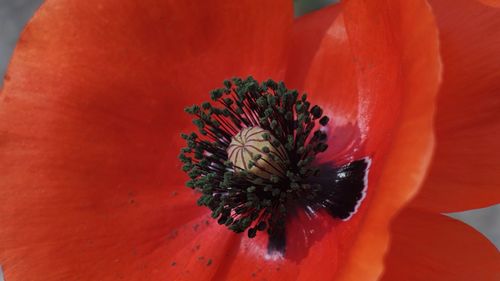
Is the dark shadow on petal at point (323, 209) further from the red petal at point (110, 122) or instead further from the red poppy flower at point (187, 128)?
the red petal at point (110, 122)

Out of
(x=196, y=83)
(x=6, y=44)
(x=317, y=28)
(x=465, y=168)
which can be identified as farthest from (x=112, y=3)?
(x=6, y=44)

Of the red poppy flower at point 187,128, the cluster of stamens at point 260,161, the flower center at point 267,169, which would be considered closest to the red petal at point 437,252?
the red poppy flower at point 187,128

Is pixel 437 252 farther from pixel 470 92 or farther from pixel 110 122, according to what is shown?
pixel 110 122

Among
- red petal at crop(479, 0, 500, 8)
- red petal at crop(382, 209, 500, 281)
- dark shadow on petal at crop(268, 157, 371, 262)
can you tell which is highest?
red petal at crop(479, 0, 500, 8)

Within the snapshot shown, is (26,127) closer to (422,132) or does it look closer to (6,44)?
(422,132)

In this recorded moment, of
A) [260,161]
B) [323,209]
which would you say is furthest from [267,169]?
[323,209]

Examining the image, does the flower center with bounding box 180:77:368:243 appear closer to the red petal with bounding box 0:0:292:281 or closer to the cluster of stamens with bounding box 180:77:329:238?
the cluster of stamens with bounding box 180:77:329:238

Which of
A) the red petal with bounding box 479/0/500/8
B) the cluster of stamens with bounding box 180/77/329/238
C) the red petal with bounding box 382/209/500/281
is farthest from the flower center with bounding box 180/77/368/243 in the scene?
the red petal with bounding box 479/0/500/8

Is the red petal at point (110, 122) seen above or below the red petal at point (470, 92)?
above
